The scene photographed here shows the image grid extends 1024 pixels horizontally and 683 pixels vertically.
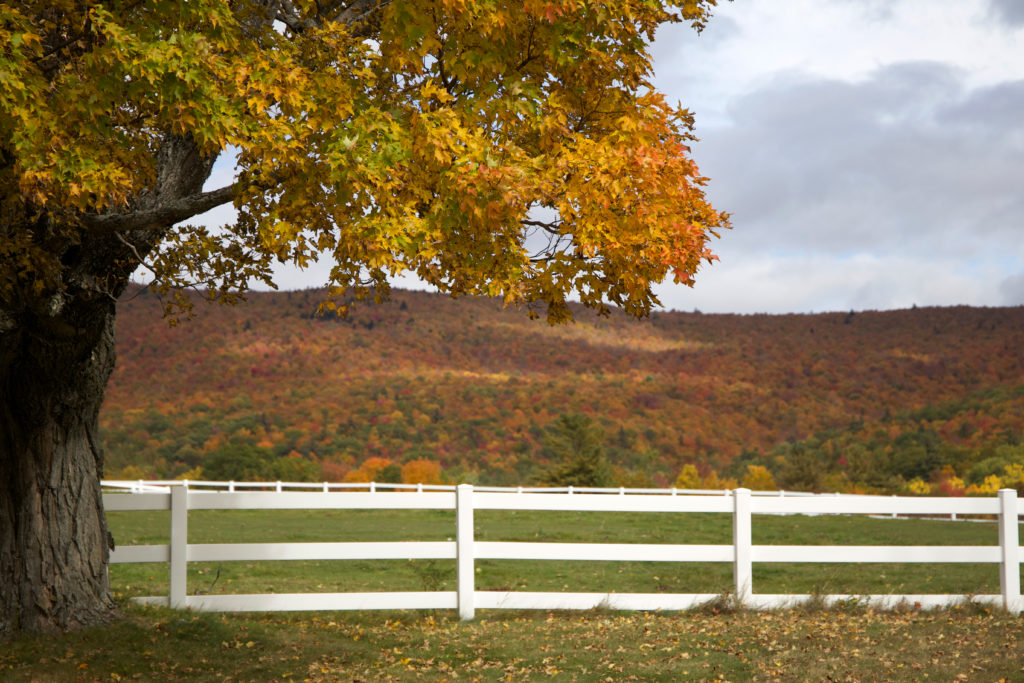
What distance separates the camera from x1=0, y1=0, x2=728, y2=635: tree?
16.5 feet

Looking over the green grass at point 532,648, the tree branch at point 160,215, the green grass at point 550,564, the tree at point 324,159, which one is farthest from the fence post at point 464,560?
the tree branch at point 160,215

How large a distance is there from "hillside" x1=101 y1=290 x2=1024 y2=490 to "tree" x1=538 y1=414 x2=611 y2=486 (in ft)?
8.33

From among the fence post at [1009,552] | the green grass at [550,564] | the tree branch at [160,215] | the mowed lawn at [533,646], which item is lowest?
the green grass at [550,564]

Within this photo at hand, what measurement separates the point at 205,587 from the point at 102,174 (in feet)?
27.3

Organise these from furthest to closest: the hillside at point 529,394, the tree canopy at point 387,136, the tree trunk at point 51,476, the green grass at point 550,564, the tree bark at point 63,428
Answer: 1. the hillside at point 529,394
2. the green grass at point 550,564
3. the tree trunk at point 51,476
4. the tree bark at point 63,428
5. the tree canopy at point 387,136

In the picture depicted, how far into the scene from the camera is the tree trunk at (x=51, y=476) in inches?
288

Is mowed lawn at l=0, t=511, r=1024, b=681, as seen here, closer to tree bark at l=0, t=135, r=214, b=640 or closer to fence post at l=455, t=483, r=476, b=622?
fence post at l=455, t=483, r=476, b=622

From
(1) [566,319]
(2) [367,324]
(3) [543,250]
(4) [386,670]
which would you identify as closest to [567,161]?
(3) [543,250]

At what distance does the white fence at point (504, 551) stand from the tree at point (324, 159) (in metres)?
1.00

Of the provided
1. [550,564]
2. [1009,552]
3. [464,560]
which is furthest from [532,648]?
[550,564]

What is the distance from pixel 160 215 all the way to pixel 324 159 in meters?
1.82

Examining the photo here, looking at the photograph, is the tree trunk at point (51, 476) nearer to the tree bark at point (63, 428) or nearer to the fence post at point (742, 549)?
the tree bark at point (63, 428)

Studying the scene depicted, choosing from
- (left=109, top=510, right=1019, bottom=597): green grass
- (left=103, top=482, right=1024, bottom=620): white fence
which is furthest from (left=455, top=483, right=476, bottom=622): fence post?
(left=109, top=510, right=1019, bottom=597): green grass

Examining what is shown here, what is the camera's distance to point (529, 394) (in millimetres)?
65688
